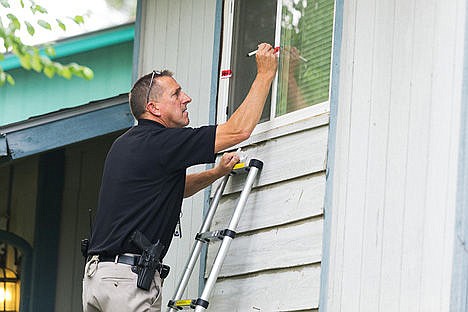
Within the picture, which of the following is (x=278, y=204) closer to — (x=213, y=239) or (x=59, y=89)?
(x=213, y=239)

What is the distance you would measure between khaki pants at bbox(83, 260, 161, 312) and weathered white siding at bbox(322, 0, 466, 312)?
0.90m

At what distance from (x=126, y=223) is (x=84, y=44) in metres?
4.29

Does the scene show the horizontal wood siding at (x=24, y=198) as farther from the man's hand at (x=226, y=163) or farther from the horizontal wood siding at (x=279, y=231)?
the man's hand at (x=226, y=163)

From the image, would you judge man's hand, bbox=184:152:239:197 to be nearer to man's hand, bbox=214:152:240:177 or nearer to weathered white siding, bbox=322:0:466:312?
man's hand, bbox=214:152:240:177

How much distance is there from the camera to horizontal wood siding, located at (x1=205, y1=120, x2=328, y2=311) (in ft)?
18.7

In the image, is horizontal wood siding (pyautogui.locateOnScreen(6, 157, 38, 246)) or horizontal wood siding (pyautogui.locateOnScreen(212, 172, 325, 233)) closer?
horizontal wood siding (pyautogui.locateOnScreen(212, 172, 325, 233))

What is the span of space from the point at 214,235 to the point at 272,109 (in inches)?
29.6

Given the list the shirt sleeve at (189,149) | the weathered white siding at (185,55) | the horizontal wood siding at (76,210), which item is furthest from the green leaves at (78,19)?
the horizontal wood siding at (76,210)

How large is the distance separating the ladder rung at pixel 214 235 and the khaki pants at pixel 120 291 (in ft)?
1.36

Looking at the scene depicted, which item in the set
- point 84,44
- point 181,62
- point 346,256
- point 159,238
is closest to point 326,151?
point 346,256

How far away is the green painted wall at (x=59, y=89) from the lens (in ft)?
31.7

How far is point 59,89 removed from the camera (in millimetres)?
9852

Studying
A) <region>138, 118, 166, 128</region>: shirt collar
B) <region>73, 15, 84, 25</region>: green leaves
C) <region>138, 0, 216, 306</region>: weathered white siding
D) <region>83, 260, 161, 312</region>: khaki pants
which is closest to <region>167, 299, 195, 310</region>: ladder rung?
<region>83, 260, 161, 312</region>: khaki pants

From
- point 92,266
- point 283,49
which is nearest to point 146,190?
point 92,266
